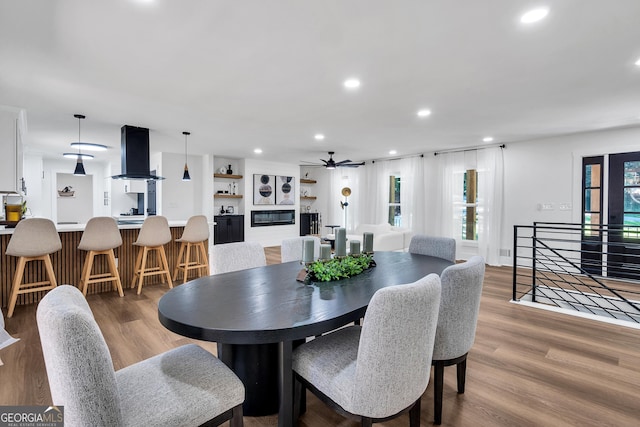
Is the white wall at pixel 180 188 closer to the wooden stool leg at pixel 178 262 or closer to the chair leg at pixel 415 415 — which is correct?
the wooden stool leg at pixel 178 262

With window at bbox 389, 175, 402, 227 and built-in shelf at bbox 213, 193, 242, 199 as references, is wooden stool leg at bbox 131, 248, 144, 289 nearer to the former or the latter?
built-in shelf at bbox 213, 193, 242, 199

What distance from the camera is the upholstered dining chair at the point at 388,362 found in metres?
1.17

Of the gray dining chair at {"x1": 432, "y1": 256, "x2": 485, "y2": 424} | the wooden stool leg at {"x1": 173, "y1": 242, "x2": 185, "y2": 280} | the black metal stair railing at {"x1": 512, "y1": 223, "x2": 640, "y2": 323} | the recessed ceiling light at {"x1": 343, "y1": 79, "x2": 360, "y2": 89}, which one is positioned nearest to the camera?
the gray dining chair at {"x1": 432, "y1": 256, "x2": 485, "y2": 424}

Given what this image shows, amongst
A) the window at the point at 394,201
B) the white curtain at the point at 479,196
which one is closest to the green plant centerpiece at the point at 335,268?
the white curtain at the point at 479,196

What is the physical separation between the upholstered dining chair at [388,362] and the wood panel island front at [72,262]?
Result: 402 cm

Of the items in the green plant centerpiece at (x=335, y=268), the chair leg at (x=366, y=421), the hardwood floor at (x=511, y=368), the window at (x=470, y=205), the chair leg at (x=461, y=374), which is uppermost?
the window at (x=470, y=205)

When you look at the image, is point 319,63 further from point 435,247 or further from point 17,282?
point 17,282

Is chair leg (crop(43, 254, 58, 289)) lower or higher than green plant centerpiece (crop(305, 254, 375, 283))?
lower

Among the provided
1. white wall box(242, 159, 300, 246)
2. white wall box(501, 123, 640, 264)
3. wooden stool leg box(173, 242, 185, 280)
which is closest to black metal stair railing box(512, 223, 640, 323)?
white wall box(501, 123, 640, 264)

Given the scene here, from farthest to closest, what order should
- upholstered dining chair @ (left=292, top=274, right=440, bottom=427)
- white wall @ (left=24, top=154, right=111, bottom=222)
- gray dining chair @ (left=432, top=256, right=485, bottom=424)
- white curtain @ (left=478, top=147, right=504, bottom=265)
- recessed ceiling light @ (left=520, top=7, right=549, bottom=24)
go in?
white wall @ (left=24, top=154, right=111, bottom=222)
white curtain @ (left=478, top=147, right=504, bottom=265)
recessed ceiling light @ (left=520, top=7, right=549, bottom=24)
gray dining chair @ (left=432, top=256, right=485, bottom=424)
upholstered dining chair @ (left=292, top=274, right=440, bottom=427)

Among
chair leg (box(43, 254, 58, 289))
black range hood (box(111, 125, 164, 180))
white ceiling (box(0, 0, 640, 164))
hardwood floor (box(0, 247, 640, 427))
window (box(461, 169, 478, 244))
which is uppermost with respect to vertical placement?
white ceiling (box(0, 0, 640, 164))

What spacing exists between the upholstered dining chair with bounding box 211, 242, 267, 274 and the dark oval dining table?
285 millimetres

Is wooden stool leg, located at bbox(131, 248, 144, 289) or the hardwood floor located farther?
wooden stool leg, located at bbox(131, 248, 144, 289)

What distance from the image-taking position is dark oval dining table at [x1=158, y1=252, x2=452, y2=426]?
4.02 feet
